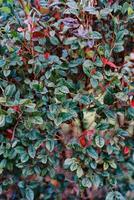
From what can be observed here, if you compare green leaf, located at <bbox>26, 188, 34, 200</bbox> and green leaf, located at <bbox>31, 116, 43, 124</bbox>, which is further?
green leaf, located at <bbox>26, 188, 34, 200</bbox>

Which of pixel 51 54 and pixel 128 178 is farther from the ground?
pixel 51 54

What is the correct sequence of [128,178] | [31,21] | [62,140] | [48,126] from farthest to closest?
1. [128,178]
2. [62,140]
3. [48,126]
4. [31,21]

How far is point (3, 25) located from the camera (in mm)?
1713

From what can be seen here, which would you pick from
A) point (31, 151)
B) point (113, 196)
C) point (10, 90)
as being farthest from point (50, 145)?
point (113, 196)

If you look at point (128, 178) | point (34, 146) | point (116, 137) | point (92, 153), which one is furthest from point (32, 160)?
point (128, 178)

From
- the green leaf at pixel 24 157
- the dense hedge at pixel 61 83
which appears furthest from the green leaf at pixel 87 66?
the green leaf at pixel 24 157

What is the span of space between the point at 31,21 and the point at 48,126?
45 centimetres

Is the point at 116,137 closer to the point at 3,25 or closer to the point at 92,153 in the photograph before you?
the point at 92,153

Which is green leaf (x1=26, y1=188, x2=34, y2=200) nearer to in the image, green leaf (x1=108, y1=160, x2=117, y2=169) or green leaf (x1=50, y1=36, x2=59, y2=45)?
green leaf (x1=108, y1=160, x2=117, y2=169)

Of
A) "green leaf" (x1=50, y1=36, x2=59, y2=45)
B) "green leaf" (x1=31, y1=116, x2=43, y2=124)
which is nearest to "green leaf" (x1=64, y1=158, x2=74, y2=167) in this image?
"green leaf" (x1=31, y1=116, x2=43, y2=124)

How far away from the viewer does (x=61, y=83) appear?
5.35 ft

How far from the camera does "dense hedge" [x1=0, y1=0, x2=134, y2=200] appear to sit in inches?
63.0

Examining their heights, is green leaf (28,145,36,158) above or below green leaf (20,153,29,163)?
above

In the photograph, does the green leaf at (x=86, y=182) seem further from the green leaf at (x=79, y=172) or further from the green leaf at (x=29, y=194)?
the green leaf at (x=29, y=194)
